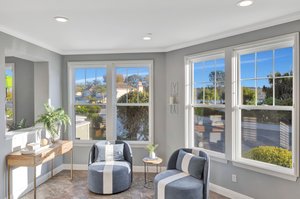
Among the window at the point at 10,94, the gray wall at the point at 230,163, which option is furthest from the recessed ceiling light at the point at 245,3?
the window at the point at 10,94

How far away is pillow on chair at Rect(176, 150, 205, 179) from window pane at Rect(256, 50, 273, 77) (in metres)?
1.52

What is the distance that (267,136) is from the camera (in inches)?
126

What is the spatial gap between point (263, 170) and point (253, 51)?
1712mm

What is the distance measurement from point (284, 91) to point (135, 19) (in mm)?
2194

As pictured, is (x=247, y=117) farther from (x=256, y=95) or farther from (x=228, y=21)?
(x=228, y=21)

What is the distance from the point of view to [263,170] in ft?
10.1

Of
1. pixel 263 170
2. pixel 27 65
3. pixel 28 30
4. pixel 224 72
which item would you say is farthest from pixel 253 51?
pixel 27 65

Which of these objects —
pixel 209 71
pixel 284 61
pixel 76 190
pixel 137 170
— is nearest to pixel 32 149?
pixel 76 190

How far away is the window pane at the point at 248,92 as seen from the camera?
11.0 ft

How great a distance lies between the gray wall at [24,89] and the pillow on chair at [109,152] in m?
1.65

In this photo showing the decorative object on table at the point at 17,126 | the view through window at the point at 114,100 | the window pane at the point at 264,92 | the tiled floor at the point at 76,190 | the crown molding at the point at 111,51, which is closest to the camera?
the window pane at the point at 264,92

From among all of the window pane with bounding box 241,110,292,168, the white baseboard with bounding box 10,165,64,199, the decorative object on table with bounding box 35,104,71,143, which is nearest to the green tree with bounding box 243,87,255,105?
the window pane with bounding box 241,110,292,168

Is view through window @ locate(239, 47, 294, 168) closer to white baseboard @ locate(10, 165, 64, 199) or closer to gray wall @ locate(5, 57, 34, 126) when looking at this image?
white baseboard @ locate(10, 165, 64, 199)

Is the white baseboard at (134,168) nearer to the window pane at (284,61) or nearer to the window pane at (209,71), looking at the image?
the window pane at (209,71)
